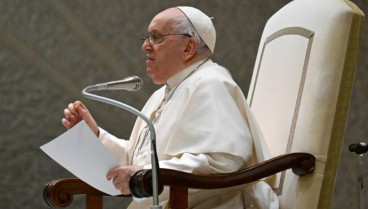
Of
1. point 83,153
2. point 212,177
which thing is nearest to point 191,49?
point 212,177

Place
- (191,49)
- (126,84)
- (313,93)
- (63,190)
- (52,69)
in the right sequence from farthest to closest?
(52,69)
(191,49)
(313,93)
(63,190)
(126,84)

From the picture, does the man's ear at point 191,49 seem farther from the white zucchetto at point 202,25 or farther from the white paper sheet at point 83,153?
the white paper sheet at point 83,153

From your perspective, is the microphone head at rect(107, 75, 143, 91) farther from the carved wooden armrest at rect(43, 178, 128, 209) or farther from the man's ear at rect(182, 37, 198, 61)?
the man's ear at rect(182, 37, 198, 61)

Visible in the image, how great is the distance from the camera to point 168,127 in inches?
109

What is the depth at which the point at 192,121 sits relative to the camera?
2.63 meters

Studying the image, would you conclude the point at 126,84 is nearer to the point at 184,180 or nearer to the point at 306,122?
the point at 184,180

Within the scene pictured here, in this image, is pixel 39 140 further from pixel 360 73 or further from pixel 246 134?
pixel 360 73

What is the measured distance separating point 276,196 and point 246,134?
27 cm

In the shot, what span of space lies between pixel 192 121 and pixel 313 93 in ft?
1.60

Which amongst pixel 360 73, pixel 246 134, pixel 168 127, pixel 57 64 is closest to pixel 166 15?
pixel 168 127

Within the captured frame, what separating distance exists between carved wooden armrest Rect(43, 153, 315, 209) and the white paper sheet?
0.14m

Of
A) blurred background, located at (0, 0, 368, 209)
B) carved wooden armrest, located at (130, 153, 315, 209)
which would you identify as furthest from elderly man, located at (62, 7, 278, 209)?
blurred background, located at (0, 0, 368, 209)

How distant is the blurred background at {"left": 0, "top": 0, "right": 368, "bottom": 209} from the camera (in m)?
4.41

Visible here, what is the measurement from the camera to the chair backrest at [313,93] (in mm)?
2449
